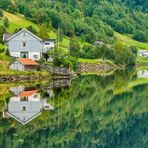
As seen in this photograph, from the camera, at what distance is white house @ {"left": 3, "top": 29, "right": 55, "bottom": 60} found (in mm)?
96188

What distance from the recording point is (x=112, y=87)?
2985 inches

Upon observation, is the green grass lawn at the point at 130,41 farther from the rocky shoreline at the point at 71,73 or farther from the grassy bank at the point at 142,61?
the rocky shoreline at the point at 71,73

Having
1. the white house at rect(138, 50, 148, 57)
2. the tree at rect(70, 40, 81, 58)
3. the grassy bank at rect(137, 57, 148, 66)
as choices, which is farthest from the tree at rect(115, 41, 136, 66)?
the white house at rect(138, 50, 148, 57)

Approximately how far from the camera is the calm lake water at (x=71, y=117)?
3728cm

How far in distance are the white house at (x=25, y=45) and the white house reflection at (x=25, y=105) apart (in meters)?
31.6

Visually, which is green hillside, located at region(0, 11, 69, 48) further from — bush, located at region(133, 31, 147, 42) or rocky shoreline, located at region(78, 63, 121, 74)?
bush, located at region(133, 31, 147, 42)

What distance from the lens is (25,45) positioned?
316ft

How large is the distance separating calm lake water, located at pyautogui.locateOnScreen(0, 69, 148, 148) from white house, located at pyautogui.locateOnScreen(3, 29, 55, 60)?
78.4 ft

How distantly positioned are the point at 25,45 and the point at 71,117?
50578mm

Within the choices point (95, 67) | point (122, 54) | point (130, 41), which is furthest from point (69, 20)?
point (95, 67)

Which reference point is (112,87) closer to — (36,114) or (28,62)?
(28,62)

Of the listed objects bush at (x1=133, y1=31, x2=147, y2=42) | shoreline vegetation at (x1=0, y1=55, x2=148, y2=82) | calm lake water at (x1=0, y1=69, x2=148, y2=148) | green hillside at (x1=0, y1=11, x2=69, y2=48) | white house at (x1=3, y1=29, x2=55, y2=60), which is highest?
green hillside at (x1=0, y1=11, x2=69, y2=48)

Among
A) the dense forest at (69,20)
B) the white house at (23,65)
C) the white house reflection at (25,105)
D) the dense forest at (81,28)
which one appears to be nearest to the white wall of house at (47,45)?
the dense forest at (81,28)

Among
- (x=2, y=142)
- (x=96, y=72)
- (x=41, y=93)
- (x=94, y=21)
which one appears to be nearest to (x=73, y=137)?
(x=2, y=142)
